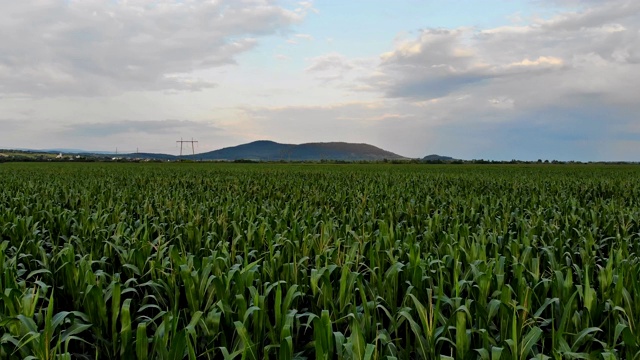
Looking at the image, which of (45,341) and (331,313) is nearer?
(45,341)

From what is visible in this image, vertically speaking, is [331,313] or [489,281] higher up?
[489,281]

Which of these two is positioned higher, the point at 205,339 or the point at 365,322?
the point at 365,322

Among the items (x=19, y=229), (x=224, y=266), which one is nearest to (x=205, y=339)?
(x=224, y=266)

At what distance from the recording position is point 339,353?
297 centimetres

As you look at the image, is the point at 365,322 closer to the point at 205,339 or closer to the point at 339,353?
the point at 339,353

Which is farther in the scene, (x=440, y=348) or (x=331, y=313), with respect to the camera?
(x=331, y=313)

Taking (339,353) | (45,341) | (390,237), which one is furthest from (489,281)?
(45,341)

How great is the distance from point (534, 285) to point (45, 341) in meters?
4.52

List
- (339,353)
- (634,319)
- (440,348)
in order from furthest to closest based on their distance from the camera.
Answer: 1. (634,319)
2. (440,348)
3. (339,353)

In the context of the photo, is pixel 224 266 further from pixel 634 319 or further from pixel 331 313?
pixel 634 319

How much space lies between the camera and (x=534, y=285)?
184 inches

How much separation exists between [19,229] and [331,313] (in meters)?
7.16

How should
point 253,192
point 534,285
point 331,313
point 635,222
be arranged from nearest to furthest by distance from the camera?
point 331,313
point 534,285
point 635,222
point 253,192

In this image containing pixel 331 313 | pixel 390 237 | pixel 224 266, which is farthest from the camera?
pixel 390 237
